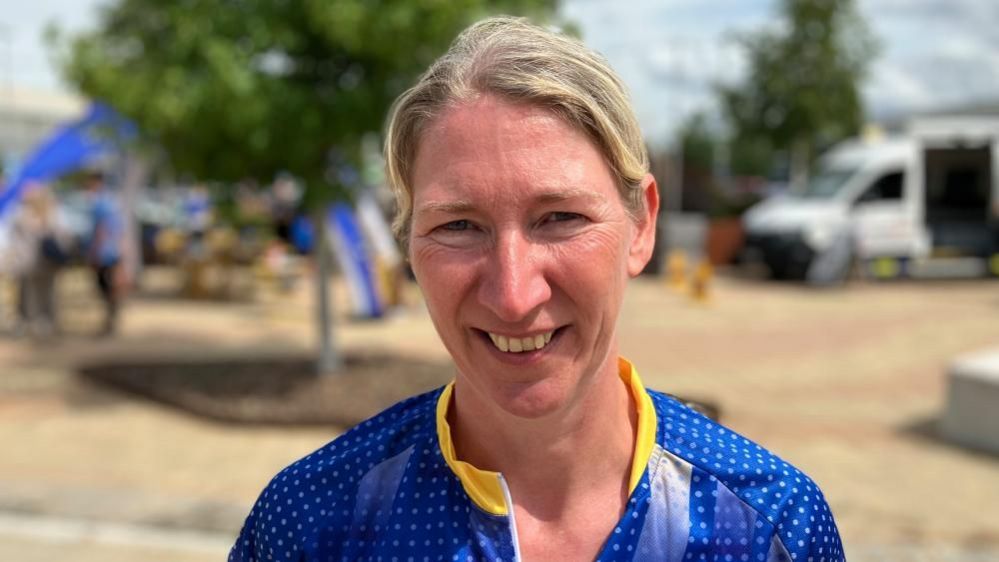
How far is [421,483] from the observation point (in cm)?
147

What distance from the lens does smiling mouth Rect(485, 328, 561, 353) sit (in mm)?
1354

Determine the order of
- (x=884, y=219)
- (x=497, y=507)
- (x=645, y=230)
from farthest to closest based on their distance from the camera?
(x=884, y=219) → (x=645, y=230) → (x=497, y=507)

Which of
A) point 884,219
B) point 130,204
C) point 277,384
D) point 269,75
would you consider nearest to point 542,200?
point 269,75

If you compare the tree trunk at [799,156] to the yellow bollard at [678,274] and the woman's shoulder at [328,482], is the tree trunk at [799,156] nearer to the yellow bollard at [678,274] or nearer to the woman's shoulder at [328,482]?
the yellow bollard at [678,274]

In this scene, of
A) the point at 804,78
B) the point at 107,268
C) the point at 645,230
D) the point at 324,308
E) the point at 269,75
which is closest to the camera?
the point at 645,230

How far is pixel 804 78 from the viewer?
22422 mm

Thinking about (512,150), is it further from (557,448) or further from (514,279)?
(557,448)

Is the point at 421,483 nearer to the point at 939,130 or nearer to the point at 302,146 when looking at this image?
the point at 302,146

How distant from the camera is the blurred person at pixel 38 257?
38.3ft

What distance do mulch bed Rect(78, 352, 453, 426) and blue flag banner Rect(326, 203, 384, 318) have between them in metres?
3.35

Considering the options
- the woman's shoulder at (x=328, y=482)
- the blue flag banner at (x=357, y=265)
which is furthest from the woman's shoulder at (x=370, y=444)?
the blue flag banner at (x=357, y=265)

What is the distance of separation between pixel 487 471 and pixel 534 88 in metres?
0.56

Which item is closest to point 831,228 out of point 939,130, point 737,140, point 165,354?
point 939,130

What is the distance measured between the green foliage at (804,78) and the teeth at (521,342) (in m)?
22.3
